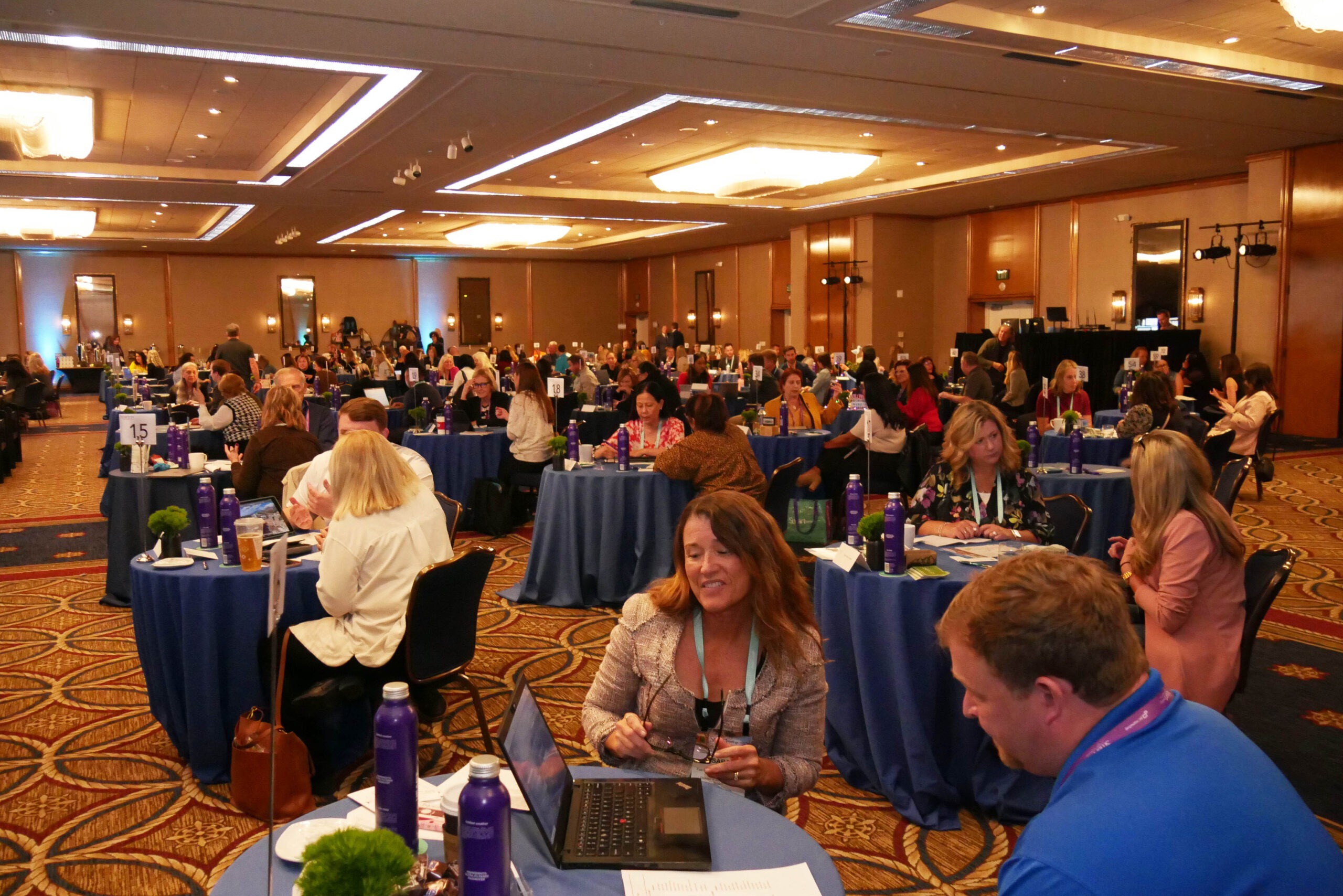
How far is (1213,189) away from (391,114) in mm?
11809

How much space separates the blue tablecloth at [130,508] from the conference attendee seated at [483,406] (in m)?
3.04

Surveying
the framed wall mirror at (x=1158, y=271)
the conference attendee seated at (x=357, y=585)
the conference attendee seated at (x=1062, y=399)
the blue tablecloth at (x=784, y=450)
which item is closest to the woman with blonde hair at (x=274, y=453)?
the conference attendee seated at (x=357, y=585)

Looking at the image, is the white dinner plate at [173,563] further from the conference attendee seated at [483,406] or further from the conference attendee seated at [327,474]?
the conference attendee seated at [483,406]

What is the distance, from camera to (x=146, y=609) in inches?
155

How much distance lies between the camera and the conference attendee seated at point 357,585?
349 centimetres

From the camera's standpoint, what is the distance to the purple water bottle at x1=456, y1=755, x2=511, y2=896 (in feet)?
4.75

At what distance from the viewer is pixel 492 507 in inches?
324

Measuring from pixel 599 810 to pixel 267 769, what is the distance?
5.83ft

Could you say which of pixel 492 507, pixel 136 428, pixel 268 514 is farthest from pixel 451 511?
pixel 492 507

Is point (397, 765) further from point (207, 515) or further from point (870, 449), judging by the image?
point (870, 449)

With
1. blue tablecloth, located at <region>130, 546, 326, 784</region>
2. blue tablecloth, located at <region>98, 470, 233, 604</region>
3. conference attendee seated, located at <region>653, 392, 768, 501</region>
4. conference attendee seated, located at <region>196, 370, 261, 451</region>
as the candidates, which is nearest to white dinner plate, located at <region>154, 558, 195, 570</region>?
blue tablecloth, located at <region>130, 546, 326, 784</region>

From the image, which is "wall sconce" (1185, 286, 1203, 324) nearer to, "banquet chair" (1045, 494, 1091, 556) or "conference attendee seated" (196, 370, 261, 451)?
"banquet chair" (1045, 494, 1091, 556)

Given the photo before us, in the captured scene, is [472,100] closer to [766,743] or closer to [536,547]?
[536,547]

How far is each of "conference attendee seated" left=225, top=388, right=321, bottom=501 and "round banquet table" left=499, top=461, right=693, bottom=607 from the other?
1.44 meters
